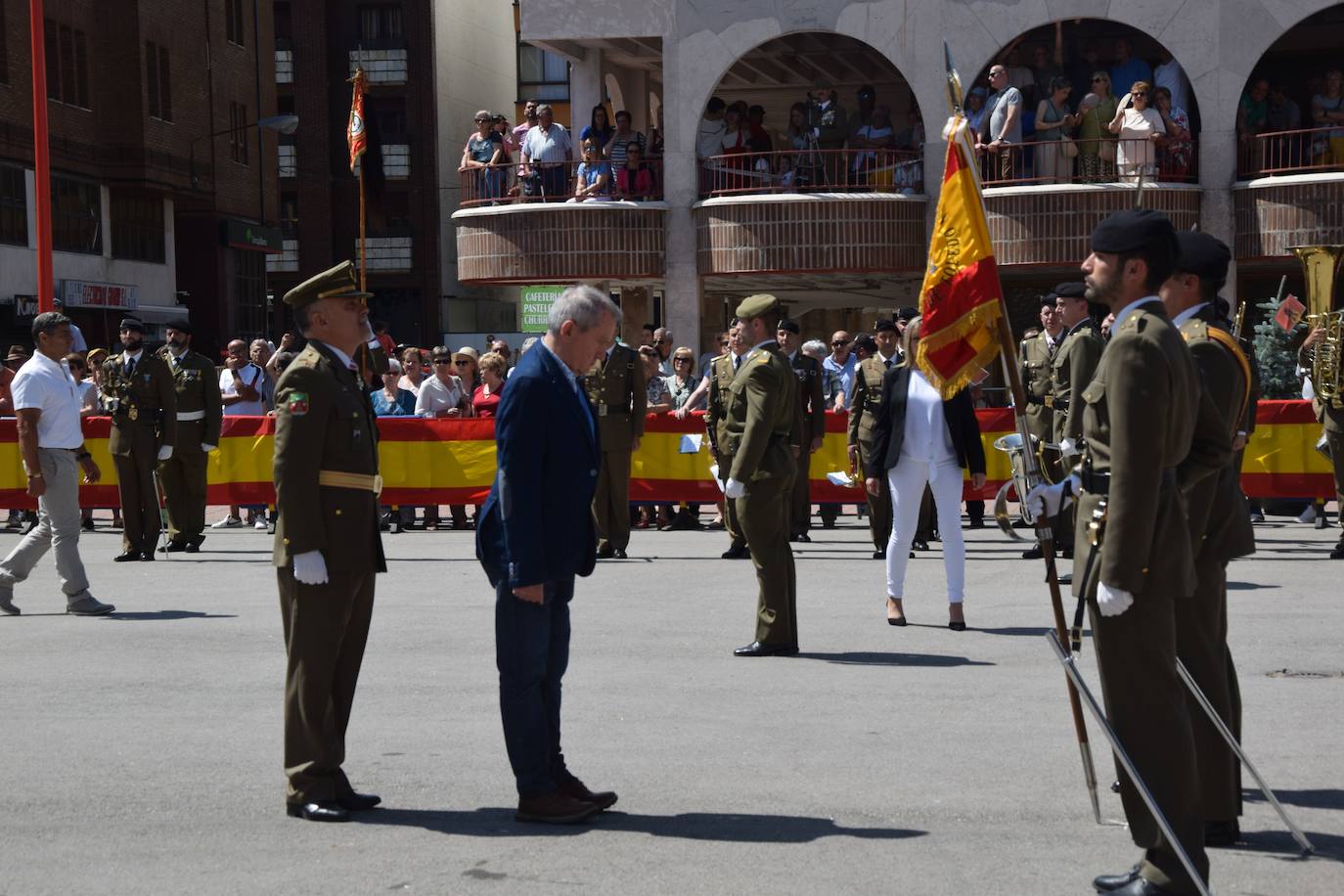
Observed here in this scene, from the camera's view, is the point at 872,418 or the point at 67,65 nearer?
the point at 872,418

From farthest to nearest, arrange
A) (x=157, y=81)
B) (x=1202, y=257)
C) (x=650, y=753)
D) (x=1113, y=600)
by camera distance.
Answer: (x=157, y=81)
(x=650, y=753)
(x=1202, y=257)
(x=1113, y=600)

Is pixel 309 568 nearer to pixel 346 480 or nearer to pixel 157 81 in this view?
pixel 346 480

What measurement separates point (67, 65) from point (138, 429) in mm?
28801

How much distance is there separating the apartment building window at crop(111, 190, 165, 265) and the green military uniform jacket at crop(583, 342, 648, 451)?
31308 millimetres

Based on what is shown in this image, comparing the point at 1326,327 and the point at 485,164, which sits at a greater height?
the point at 485,164

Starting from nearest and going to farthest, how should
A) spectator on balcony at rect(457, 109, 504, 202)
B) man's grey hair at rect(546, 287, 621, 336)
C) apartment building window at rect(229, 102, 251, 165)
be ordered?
man's grey hair at rect(546, 287, 621, 336) < spectator on balcony at rect(457, 109, 504, 202) < apartment building window at rect(229, 102, 251, 165)

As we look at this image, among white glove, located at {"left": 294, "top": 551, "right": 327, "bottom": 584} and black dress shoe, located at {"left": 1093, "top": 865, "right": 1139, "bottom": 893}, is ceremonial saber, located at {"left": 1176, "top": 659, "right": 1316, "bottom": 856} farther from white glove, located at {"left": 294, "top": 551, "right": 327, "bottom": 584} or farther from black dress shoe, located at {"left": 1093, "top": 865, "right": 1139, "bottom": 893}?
white glove, located at {"left": 294, "top": 551, "right": 327, "bottom": 584}

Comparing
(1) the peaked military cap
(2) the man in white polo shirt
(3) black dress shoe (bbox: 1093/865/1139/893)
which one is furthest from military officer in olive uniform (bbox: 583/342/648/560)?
(3) black dress shoe (bbox: 1093/865/1139/893)

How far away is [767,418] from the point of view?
10031 mm

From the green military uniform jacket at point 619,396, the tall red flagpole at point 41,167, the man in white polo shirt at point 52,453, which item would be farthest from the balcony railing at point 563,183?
the man in white polo shirt at point 52,453

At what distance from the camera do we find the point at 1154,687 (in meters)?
5.26

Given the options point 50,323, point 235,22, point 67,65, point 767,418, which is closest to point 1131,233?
point 767,418

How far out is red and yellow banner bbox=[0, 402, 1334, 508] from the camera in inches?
706

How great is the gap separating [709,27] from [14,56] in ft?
60.5
